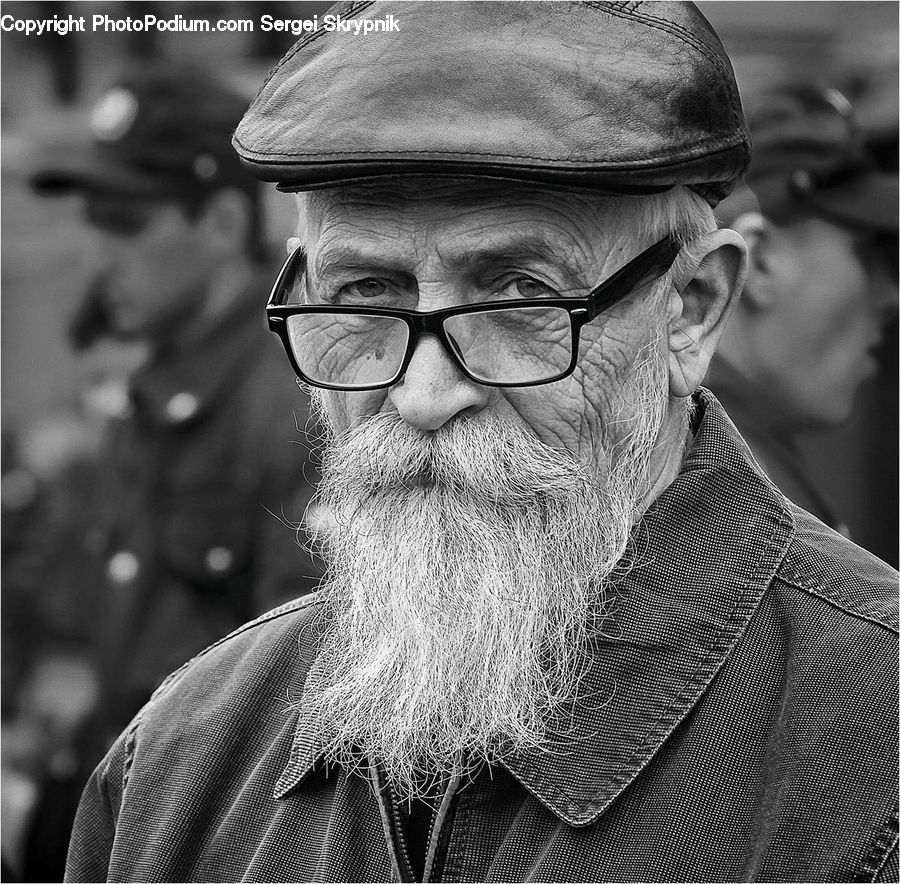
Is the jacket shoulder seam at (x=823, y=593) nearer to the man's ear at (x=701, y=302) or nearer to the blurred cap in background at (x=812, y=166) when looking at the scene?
the man's ear at (x=701, y=302)

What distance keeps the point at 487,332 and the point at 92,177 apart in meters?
2.96

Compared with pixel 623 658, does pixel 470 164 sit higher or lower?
higher

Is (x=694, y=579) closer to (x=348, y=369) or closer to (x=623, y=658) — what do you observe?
(x=623, y=658)

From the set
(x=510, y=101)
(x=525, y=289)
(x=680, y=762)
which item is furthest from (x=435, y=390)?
(x=680, y=762)

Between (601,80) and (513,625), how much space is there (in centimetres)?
89

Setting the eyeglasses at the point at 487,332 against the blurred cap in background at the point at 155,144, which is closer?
the eyeglasses at the point at 487,332

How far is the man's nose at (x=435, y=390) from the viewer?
6.15 feet

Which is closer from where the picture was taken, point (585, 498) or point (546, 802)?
point (546, 802)

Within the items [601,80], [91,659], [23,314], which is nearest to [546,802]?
[601,80]

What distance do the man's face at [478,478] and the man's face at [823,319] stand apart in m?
2.41

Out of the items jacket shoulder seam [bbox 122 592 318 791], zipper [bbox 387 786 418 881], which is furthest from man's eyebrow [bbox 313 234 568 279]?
zipper [bbox 387 786 418 881]

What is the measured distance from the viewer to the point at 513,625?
1989 millimetres

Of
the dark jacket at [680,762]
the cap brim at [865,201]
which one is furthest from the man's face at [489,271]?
the cap brim at [865,201]

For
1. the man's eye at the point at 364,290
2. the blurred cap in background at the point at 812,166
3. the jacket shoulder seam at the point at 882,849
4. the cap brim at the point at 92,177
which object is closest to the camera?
the jacket shoulder seam at the point at 882,849
